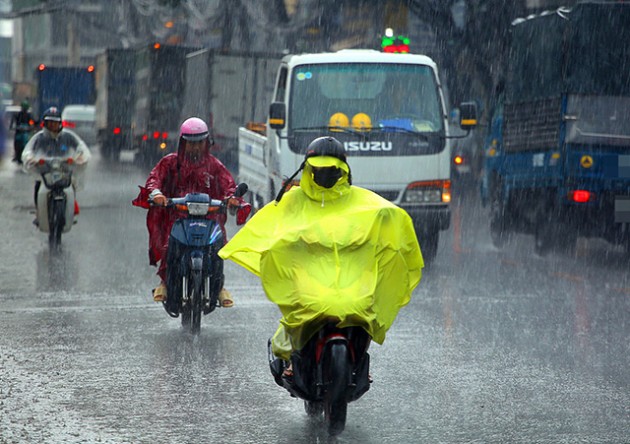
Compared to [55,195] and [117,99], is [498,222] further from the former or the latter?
[117,99]

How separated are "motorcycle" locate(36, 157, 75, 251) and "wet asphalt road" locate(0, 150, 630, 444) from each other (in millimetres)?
1039

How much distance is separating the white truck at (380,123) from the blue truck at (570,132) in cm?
131

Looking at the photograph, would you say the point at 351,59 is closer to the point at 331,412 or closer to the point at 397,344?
the point at 397,344

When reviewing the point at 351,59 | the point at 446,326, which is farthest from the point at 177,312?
the point at 351,59

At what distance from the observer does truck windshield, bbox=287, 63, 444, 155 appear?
15.3m

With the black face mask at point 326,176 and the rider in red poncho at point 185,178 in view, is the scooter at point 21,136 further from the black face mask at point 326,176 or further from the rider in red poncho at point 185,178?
the black face mask at point 326,176

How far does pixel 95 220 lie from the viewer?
2073 centimetres

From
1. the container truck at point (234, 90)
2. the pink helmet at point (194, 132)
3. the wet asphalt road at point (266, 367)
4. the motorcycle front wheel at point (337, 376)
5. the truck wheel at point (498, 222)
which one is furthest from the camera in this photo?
the container truck at point (234, 90)

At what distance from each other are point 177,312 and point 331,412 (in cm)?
383

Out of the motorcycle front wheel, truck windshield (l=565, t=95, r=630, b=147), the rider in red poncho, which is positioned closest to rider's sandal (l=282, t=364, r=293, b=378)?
the motorcycle front wheel

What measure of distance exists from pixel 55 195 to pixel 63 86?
37.0 m

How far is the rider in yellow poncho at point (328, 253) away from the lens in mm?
6516

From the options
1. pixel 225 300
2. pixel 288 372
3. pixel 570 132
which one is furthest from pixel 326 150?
pixel 570 132

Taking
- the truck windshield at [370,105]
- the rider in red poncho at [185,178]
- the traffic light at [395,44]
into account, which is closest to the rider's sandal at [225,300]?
the rider in red poncho at [185,178]
